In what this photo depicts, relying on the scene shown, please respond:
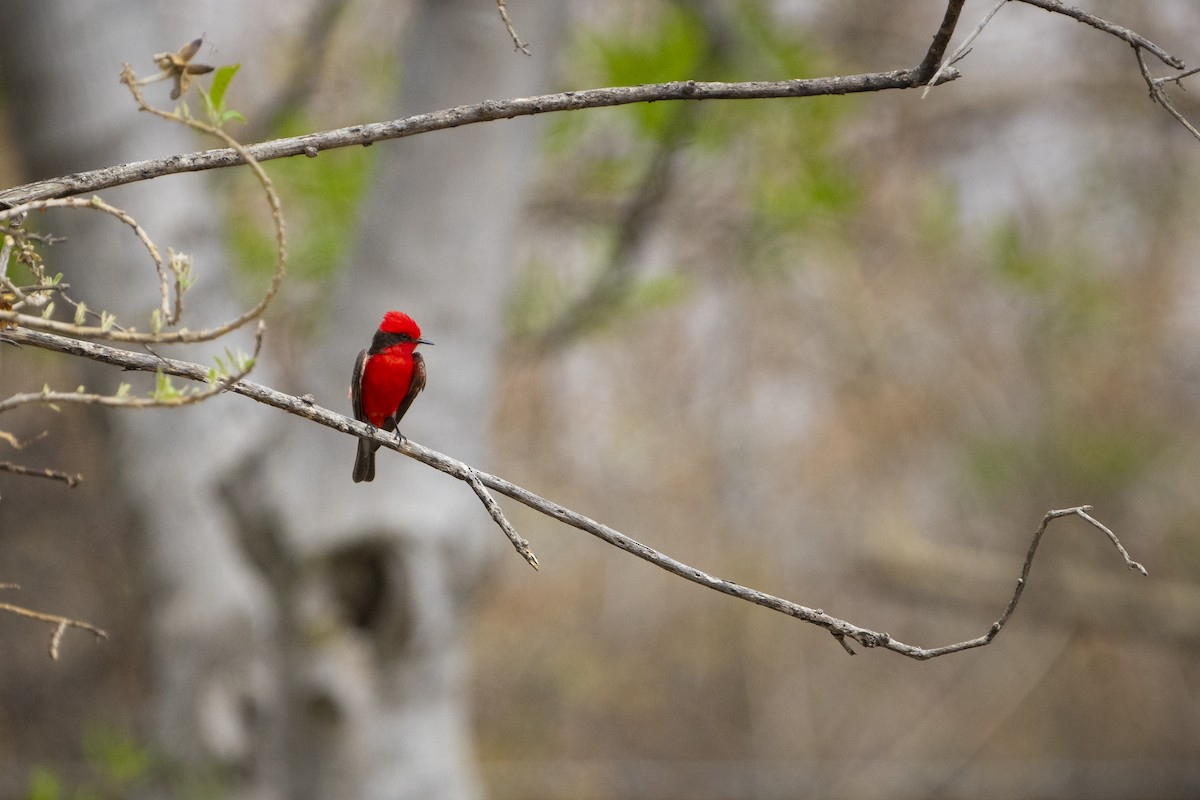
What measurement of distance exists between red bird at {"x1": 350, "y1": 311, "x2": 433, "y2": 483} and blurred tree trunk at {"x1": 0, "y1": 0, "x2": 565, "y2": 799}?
2230 mm

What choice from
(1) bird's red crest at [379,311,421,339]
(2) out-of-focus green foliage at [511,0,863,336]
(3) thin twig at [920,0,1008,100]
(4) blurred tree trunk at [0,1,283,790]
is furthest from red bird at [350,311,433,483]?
(2) out-of-focus green foliage at [511,0,863,336]

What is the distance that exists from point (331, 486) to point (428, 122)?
3.39 m

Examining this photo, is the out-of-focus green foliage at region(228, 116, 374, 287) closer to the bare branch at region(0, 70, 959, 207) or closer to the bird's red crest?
the bird's red crest

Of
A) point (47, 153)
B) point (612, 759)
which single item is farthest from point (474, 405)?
point (612, 759)

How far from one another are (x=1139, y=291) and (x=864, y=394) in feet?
7.55

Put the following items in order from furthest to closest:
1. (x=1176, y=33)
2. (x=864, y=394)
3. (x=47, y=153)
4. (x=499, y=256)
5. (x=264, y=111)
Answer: (x=864, y=394), (x=1176, y=33), (x=264, y=111), (x=499, y=256), (x=47, y=153)

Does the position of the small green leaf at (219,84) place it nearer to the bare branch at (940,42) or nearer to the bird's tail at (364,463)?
the bare branch at (940,42)

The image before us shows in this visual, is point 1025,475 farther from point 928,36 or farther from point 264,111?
point 264,111

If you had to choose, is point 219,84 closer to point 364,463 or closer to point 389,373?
point 389,373

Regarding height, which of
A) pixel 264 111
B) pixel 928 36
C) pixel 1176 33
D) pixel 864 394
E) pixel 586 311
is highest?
pixel 928 36

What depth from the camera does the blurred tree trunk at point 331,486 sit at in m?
4.38

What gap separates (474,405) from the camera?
4.69 metres

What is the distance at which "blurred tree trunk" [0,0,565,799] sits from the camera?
438 centimetres

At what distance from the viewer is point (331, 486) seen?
449 centimetres
